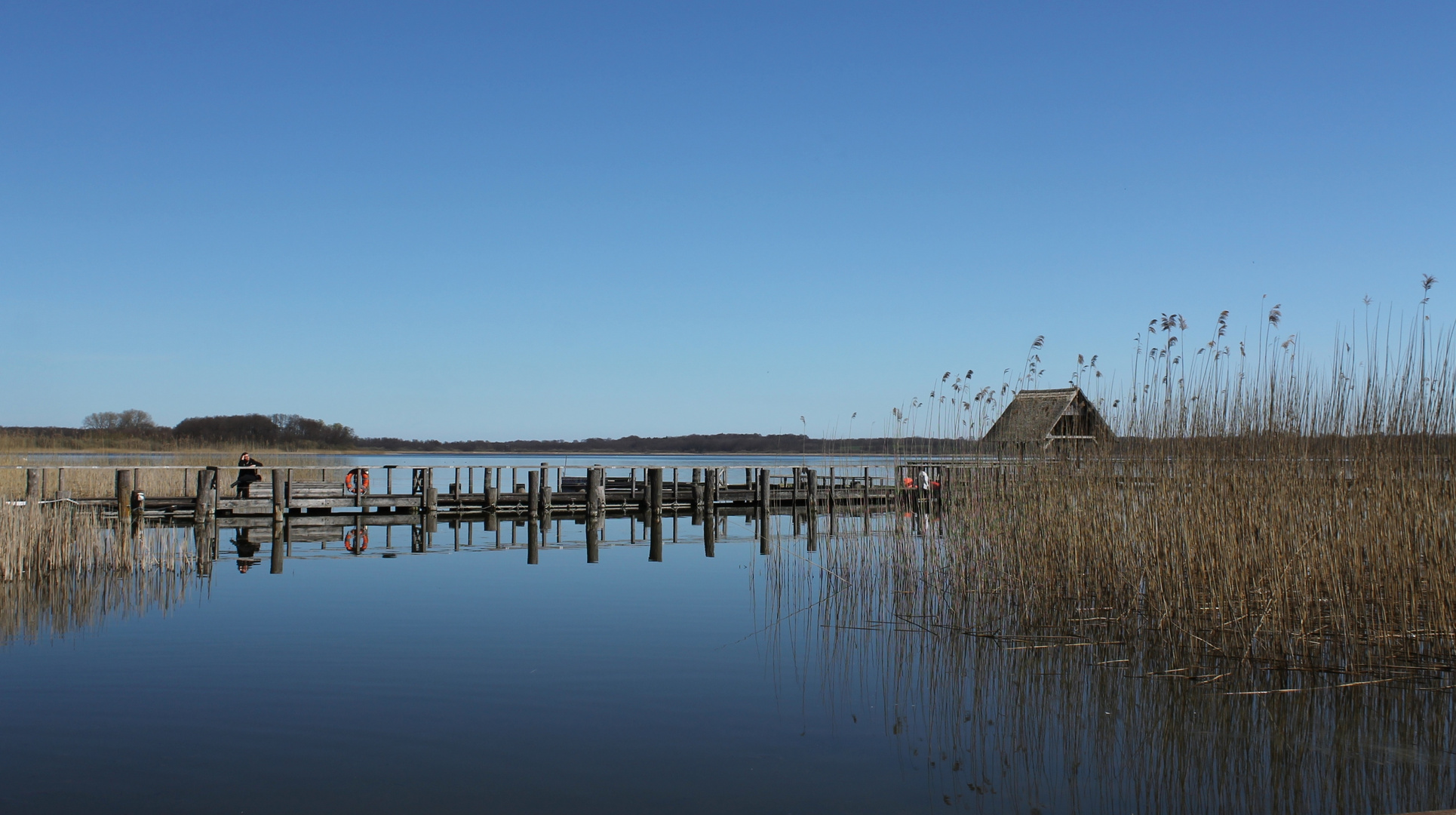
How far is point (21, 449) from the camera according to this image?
48469mm

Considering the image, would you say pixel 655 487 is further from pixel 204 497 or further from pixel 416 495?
pixel 204 497

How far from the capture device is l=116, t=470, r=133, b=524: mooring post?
74.2 feet

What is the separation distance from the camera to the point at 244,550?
19.4 m

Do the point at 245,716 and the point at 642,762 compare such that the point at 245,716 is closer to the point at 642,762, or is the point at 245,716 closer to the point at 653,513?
the point at 642,762

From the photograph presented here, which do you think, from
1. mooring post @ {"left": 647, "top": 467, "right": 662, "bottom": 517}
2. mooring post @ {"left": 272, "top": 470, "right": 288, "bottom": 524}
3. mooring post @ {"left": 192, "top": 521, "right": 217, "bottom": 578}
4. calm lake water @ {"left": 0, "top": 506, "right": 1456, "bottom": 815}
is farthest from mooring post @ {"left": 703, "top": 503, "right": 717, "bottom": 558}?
mooring post @ {"left": 272, "top": 470, "right": 288, "bottom": 524}

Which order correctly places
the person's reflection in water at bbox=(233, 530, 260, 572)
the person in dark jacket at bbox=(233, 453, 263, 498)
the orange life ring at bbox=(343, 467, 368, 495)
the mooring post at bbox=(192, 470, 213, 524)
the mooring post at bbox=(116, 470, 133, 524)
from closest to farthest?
the person's reflection in water at bbox=(233, 530, 260, 572), the mooring post at bbox=(116, 470, 133, 524), the mooring post at bbox=(192, 470, 213, 524), the person in dark jacket at bbox=(233, 453, 263, 498), the orange life ring at bbox=(343, 467, 368, 495)

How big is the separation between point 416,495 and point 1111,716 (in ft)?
73.1

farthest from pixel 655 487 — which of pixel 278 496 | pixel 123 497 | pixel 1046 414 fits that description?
pixel 1046 414

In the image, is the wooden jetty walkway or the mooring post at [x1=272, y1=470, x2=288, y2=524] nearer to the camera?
the wooden jetty walkway

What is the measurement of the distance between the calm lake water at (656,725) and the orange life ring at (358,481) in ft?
46.3

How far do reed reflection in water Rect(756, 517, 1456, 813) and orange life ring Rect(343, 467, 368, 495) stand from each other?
1800cm

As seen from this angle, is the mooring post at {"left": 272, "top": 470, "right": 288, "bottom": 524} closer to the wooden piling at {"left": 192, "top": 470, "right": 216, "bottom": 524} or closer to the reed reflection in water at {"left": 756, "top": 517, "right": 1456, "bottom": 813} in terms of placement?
the wooden piling at {"left": 192, "top": 470, "right": 216, "bottom": 524}

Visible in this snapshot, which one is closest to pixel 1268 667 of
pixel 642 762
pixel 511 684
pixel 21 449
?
pixel 642 762

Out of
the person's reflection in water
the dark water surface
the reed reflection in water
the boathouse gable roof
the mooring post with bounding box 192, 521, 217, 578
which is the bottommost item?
the person's reflection in water
